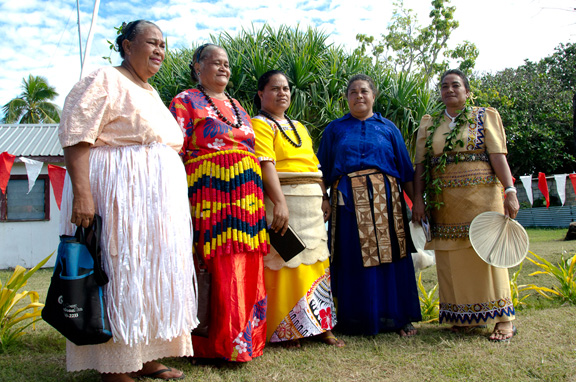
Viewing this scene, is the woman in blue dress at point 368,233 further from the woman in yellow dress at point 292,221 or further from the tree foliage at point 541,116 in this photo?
the tree foliage at point 541,116

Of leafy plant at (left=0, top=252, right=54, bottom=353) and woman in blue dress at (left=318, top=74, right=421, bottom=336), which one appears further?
woman in blue dress at (left=318, top=74, right=421, bottom=336)

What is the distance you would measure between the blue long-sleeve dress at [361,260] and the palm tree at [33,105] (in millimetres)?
24365

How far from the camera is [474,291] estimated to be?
127 inches

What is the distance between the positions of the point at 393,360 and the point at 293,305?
2.34 feet

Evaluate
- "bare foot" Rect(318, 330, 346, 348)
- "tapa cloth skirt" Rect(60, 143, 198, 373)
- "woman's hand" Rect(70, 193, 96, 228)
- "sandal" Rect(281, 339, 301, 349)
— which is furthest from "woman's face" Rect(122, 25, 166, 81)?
"bare foot" Rect(318, 330, 346, 348)

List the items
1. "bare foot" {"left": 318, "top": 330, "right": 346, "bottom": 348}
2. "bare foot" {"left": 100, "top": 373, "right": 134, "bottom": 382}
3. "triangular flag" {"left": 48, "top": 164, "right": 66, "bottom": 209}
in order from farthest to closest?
"triangular flag" {"left": 48, "top": 164, "right": 66, "bottom": 209} < "bare foot" {"left": 318, "top": 330, "right": 346, "bottom": 348} < "bare foot" {"left": 100, "top": 373, "right": 134, "bottom": 382}

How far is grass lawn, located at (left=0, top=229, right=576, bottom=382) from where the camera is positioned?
8.07ft

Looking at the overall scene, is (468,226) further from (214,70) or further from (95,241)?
(95,241)

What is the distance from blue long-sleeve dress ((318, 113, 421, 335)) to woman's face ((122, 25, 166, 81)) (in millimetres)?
1539

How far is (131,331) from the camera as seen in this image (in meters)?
2.11

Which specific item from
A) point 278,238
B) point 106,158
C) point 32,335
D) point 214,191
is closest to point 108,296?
point 106,158

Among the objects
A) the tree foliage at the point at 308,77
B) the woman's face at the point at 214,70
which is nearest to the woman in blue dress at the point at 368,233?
the woman's face at the point at 214,70

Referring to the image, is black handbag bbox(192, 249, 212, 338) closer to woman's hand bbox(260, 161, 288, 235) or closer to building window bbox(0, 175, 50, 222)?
woman's hand bbox(260, 161, 288, 235)

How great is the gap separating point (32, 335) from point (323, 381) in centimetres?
236
